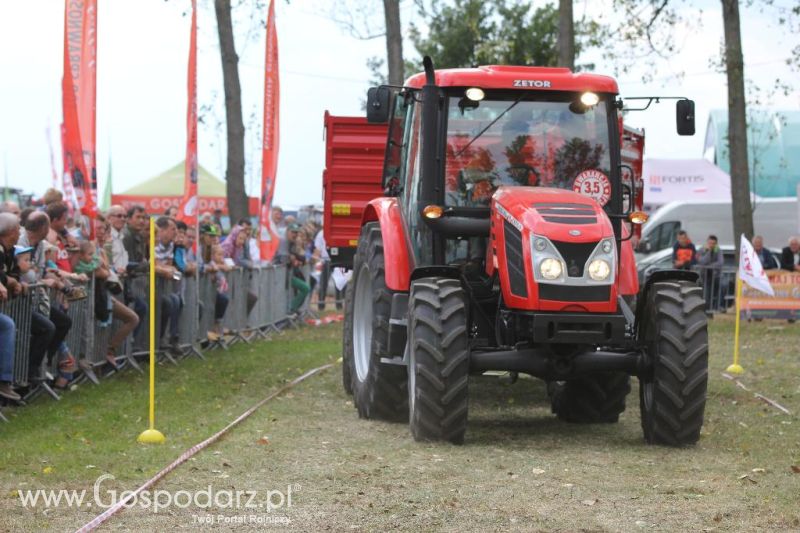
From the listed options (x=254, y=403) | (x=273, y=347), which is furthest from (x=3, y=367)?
(x=273, y=347)

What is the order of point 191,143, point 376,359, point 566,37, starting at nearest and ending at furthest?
point 376,359 < point 191,143 < point 566,37

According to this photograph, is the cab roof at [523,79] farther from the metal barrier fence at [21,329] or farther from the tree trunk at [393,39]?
the tree trunk at [393,39]

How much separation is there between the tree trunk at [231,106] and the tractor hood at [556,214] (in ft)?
55.9

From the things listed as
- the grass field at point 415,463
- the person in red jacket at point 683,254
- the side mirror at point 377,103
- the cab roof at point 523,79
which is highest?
the cab roof at point 523,79

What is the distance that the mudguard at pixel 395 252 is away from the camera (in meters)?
11.1

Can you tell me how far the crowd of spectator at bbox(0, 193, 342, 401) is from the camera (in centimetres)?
1178

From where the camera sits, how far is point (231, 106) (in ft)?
88.2

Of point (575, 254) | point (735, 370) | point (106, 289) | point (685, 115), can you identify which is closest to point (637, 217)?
point (685, 115)

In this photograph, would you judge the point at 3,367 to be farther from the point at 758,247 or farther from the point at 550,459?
the point at 758,247

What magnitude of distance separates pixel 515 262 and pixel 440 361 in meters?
0.88

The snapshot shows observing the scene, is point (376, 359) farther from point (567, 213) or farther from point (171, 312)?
point (171, 312)

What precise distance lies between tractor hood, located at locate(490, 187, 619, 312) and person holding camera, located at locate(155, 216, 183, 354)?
287 inches

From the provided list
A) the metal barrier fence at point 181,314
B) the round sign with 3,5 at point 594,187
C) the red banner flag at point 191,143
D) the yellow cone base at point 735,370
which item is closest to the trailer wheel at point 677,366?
the round sign with 3,5 at point 594,187

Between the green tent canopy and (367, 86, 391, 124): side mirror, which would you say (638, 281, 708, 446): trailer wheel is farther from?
the green tent canopy
